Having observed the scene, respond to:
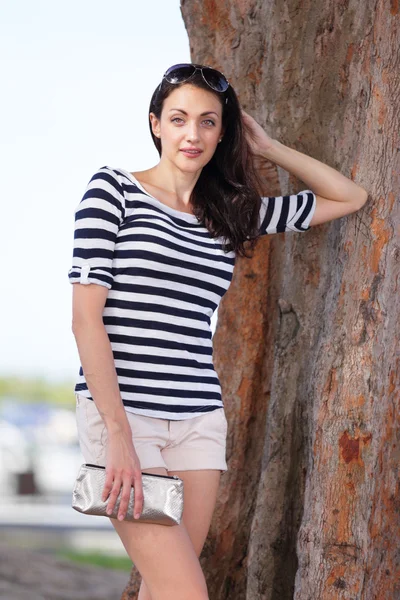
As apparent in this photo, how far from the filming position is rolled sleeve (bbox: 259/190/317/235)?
342 centimetres

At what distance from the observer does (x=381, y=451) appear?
3.53 metres

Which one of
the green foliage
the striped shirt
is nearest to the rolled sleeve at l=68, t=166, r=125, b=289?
the striped shirt

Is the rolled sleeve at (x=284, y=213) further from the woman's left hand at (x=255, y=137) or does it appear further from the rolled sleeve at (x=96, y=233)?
the rolled sleeve at (x=96, y=233)

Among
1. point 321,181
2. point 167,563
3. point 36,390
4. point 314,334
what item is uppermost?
point 321,181

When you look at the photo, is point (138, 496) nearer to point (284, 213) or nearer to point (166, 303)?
point (166, 303)

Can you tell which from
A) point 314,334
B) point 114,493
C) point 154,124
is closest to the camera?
point 114,493

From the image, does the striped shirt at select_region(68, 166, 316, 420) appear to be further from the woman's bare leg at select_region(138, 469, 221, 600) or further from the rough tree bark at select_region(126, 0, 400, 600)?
the rough tree bark at select_region(126, 0, 400, 600)

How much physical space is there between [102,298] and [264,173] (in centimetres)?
177

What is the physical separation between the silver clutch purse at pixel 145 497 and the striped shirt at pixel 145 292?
24cm

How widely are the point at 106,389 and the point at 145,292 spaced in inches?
13.8

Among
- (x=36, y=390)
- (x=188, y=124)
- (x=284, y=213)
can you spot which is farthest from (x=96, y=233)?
(x=36, y=390)

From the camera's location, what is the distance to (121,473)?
2.64 meters

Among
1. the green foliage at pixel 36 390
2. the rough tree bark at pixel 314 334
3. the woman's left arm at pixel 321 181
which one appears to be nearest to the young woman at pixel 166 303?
the woman's left arm at pixel 321 181

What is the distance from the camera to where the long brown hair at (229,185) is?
3201mm
